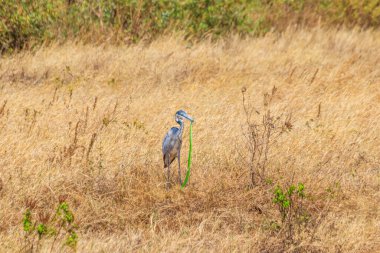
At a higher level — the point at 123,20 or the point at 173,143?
the point at 173,143

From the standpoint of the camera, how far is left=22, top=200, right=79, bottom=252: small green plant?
168 inches

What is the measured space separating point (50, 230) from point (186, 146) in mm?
2320

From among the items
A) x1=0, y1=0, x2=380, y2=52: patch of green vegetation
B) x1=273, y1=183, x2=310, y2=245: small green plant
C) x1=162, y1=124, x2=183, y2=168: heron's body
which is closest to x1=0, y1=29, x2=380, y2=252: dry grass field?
x1=273, y1=183, x2=310, y2=245: small green plant

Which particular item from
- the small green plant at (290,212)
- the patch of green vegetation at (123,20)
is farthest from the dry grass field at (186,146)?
the patch of green vegetation at (123,20)

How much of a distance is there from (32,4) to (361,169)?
18.7ft

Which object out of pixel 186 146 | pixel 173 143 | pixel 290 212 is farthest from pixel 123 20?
pixel 290 212

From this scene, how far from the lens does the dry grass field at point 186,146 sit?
195 inches

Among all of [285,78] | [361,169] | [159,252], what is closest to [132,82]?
[285,78]

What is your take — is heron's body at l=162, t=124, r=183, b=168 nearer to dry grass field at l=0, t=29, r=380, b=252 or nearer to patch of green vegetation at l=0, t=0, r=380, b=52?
dry grass field at l=0, t=29, r=380, b=252

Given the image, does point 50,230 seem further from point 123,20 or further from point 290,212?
point 123,20

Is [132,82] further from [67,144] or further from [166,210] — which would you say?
[166,210]

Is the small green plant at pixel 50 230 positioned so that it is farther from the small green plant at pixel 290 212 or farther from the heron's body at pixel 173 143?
the small green plant at pixel 290 212

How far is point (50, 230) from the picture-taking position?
443cm

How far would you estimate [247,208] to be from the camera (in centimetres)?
531
